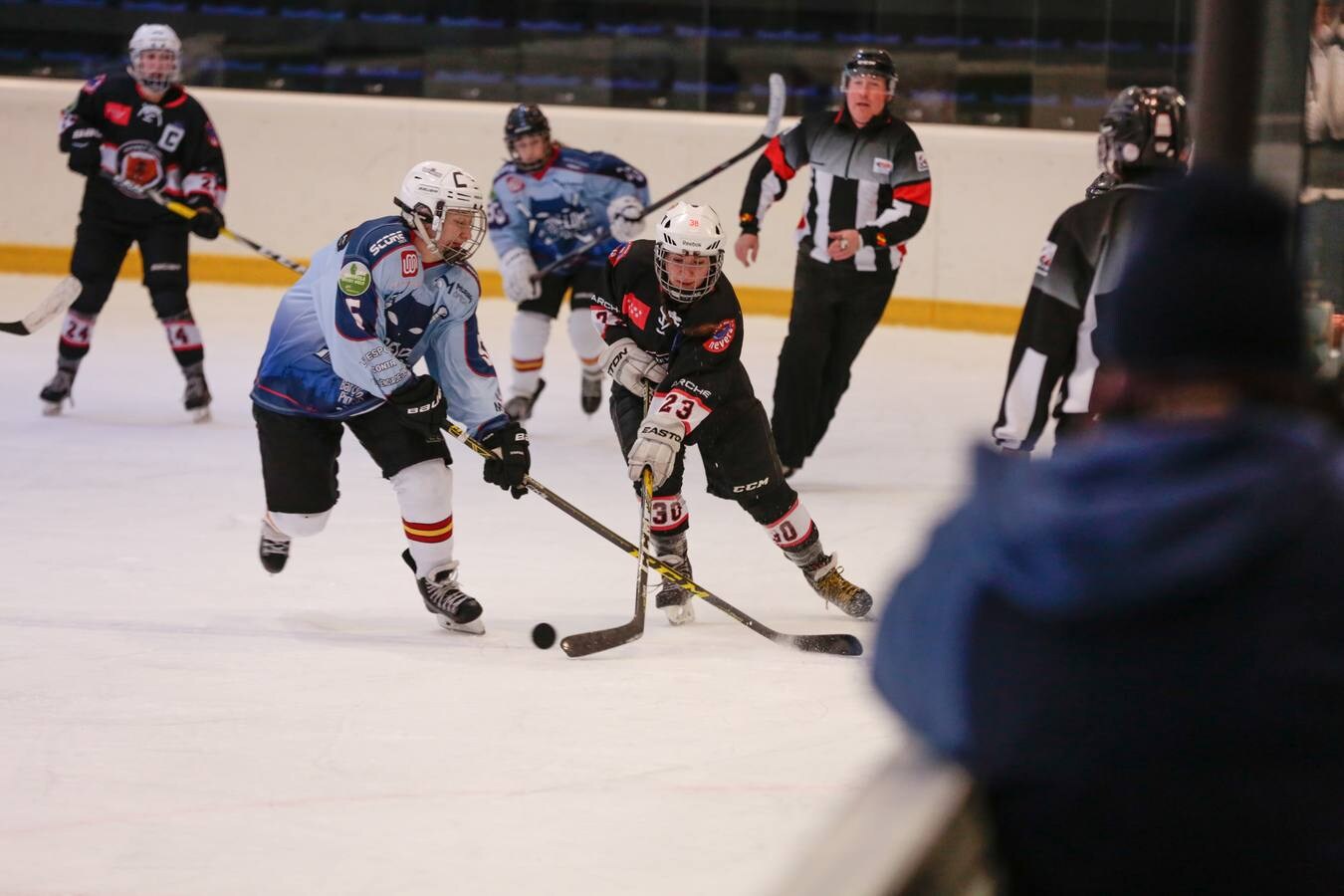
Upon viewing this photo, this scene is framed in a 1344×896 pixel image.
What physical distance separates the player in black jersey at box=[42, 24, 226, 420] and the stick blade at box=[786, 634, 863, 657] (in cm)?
308

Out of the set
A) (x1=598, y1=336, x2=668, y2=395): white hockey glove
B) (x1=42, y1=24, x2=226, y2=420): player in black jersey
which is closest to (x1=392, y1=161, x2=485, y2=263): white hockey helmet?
(x1=598, y1=336, x2=668, y2=395): white hockey glove

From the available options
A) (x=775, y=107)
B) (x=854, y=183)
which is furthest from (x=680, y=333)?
(x=775, y=107)

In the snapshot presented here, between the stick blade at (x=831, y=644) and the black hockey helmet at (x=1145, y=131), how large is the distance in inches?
43.0

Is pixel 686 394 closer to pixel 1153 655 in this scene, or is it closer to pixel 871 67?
pixel 871 67

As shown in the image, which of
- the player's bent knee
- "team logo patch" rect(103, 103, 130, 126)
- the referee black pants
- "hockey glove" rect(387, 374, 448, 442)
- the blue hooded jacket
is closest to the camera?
the blue hooded jacket

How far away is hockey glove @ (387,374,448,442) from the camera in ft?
11.8

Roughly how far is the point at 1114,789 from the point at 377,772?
7.08 ft

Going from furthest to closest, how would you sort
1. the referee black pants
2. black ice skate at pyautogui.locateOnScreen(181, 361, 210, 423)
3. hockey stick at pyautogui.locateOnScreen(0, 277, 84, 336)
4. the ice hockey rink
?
black ice skate at pyautogui.locateOnScreen(181, 361, 210, 423)
hockey stick at pyautogui.locateOnScreen(0, 277, 84, 336)
the referee black pants
the ice hockey rink

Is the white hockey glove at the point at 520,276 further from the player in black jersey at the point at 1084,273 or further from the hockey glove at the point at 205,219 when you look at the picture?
the player in black jersey at the point at 1084,273

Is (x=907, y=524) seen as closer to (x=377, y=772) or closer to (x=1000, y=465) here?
(x=377, y=772)

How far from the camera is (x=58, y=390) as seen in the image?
6.08 metres

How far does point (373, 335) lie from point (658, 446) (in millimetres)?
627

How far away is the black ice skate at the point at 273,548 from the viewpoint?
3.96 m

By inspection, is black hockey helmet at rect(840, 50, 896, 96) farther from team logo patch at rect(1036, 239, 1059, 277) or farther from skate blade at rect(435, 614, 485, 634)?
skate blade at rect(435, 614, 485, 634)
